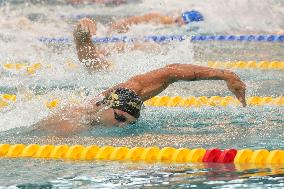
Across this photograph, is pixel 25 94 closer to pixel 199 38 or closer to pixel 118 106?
pixel 118 106

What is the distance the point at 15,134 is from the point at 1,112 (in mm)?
743

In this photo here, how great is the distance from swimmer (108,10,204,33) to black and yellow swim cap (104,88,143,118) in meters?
4.91

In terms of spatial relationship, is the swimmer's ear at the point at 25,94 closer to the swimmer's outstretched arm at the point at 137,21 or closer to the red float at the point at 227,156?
the red float at the point at 227,156

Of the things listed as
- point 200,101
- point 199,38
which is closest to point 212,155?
point 200,101

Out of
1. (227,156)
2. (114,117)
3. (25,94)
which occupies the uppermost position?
(25,94)

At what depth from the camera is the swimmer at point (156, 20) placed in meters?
10.2

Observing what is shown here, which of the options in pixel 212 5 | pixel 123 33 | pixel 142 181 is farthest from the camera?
pixel 212 5

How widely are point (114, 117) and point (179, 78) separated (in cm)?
50

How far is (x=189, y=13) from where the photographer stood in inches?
457

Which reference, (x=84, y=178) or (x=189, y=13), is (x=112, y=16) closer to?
(x=189, y=13)

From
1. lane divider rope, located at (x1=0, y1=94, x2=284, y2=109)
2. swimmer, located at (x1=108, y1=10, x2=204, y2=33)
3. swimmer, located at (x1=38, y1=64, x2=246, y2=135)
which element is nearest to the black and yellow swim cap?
swimmer, located at (x1=38, y1=64, x2=246, y2=135)

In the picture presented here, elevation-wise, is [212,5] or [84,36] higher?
[212,5]

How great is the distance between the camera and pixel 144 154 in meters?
4.56

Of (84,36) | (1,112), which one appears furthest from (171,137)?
(84,36)
